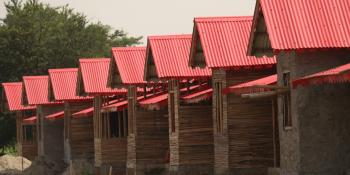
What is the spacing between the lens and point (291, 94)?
106ft

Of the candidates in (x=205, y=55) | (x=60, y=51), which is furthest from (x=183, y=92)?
(x=60, y=51)

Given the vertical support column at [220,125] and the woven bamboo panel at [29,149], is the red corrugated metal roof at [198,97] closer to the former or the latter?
the vertical support column at [220,125]

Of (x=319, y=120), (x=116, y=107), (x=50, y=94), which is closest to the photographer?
(x=319, y=120)

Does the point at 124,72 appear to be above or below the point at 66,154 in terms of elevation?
above

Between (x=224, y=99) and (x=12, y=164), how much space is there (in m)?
36.4

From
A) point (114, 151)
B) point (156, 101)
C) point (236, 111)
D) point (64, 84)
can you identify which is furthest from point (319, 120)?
point (64, 84)

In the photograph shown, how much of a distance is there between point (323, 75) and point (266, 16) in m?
5.43

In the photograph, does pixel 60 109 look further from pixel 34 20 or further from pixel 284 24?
pixel 284 24

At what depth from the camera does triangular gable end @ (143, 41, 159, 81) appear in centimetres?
4722

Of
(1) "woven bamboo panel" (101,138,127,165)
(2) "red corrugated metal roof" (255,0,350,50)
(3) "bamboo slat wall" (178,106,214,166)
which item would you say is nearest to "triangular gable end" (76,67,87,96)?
(1) "woven bamboo panel" (101,138,127,165)

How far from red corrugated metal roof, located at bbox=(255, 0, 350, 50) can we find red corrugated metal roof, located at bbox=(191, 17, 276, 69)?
23.5 feet

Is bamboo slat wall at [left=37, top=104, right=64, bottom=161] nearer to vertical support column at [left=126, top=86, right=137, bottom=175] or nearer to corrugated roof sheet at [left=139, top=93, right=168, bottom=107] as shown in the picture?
vertical support column at [left=126, top=86, right=137, bottom=175]

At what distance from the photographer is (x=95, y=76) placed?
190 ft

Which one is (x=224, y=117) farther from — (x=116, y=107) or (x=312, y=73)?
(x=116, y=107)
